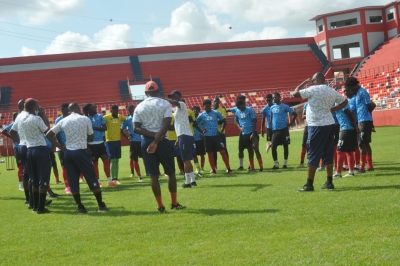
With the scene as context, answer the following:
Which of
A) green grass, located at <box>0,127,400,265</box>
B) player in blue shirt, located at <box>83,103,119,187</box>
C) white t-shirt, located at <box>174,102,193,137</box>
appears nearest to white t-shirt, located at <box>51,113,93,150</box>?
green grass, located at <box>0,127,400,265</box>

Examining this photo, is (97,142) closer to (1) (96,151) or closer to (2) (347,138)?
(1) (96,151)

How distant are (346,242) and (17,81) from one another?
48328 mm

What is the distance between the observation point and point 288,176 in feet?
41.5

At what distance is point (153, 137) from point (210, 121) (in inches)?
256

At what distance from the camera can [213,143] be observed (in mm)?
15016

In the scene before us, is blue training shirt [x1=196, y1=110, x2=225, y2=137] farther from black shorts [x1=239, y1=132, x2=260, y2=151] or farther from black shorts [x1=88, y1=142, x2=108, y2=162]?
black shorts [x1=88, y1=142, x2=108, y2=162]

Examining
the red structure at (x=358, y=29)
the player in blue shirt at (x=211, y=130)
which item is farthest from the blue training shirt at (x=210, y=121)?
the red structure at (x=358, y=29)

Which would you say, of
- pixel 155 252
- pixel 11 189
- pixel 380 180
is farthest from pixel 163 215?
pixel 11 189

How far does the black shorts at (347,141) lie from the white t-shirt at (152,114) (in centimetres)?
428

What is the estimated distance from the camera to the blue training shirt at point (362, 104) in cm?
1184

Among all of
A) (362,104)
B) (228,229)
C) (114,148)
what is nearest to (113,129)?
(114,148)

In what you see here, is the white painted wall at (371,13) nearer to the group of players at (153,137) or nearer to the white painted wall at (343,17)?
the white painted wall at (343,17)

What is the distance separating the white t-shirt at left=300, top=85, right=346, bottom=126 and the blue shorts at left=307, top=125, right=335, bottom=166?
0.33ft

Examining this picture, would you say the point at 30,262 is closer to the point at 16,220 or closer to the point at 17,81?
the point at 16,220
